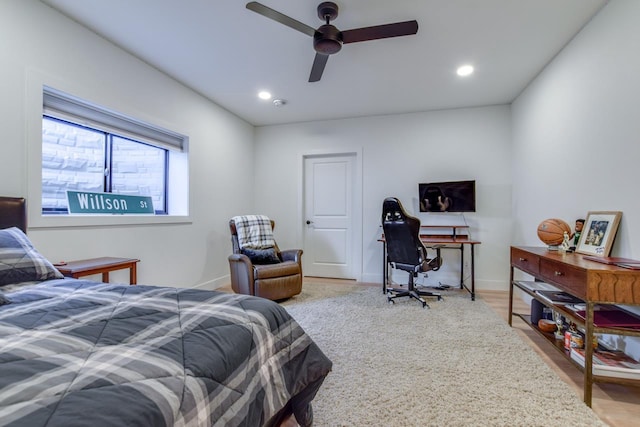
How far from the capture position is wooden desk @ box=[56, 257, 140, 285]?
2.02 meters

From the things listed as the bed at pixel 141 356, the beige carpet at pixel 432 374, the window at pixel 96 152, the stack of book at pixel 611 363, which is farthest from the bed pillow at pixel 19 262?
the stack of book at pixel 611 363

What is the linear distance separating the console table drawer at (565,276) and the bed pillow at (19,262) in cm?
294

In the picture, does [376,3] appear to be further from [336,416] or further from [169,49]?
[336,416]

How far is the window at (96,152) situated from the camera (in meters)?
2.42

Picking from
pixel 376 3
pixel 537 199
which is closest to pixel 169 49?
pixel 376 3

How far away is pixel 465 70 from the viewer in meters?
3.08

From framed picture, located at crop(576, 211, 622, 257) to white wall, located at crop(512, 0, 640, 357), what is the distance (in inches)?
1.9

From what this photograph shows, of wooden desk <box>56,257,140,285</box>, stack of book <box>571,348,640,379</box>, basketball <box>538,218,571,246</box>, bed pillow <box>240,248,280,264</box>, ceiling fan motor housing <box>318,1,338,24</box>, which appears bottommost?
stack of book <box>571,348,640,379</box>

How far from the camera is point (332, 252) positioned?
4770 millimetres

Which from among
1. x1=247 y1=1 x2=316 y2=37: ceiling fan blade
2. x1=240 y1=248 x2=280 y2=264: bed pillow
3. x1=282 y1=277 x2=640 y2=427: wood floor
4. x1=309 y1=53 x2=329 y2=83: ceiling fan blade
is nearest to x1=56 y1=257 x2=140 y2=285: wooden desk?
x1=240 y1=248 x2=280 y2=264: bed pillow

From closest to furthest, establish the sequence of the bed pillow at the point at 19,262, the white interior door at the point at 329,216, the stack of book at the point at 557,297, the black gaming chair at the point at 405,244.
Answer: the bed pillow at the point at 19,262 → the stack of book at the point at 557,297 → the black gaming chair at the point at 405,244 → the white interior door at the point at 329,216

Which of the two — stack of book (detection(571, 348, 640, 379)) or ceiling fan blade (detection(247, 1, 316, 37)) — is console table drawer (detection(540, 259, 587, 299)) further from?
ceiling fan blade (detection(247, 1, 316, 37))

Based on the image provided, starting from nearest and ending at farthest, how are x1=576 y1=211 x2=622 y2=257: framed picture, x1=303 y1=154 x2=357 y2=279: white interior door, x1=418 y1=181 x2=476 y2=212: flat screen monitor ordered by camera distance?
x1=576 y1=211 x2=622 y2=257: framed picture, x1=418 y1=181 x2=476 y2=212: flat screen monitor, x1=303 y1=154 x2=357 y2=279: white interior door

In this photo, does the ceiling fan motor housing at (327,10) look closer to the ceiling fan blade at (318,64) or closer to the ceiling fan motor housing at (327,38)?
the ceiling fan motor housing at (327,38)
